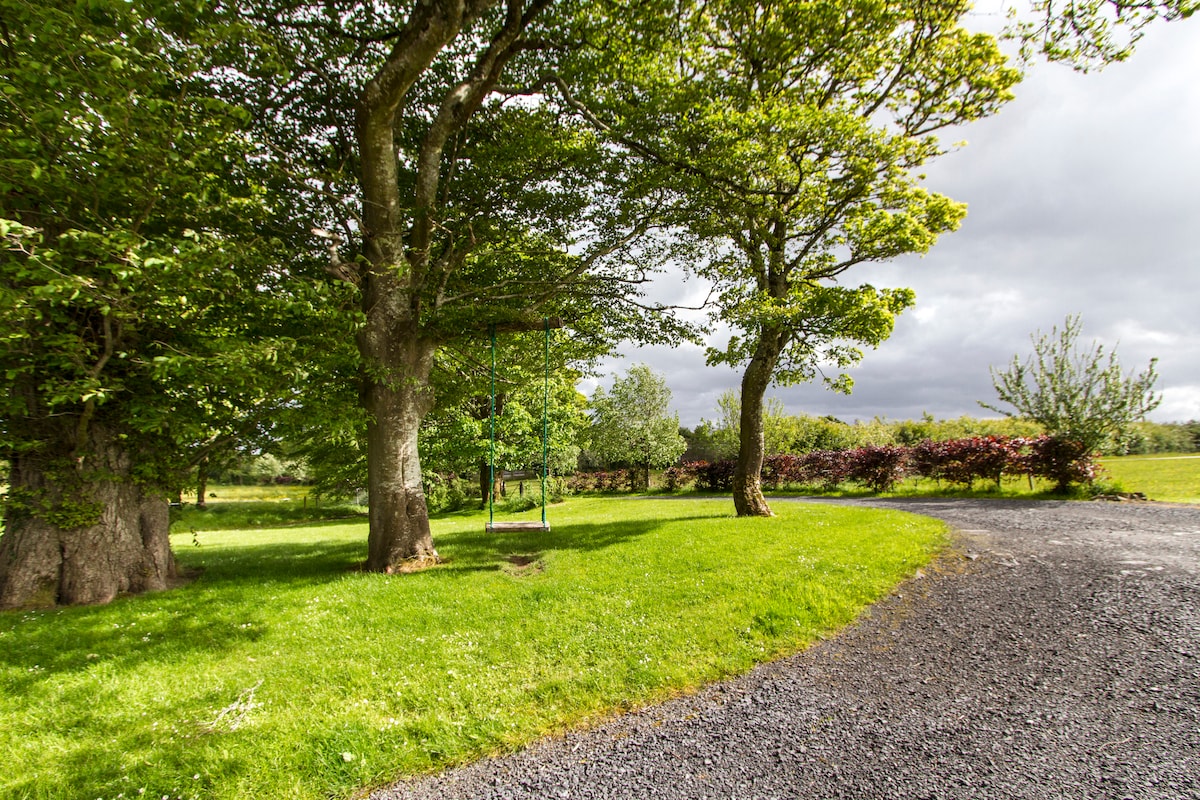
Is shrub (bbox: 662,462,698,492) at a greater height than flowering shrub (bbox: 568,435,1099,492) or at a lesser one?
lesser

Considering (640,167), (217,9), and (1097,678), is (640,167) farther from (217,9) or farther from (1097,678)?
(1097,678)

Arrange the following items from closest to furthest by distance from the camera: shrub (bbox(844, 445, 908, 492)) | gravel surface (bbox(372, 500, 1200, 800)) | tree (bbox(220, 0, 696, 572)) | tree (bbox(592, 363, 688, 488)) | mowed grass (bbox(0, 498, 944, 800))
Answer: gravel surface (bbox(372, 500, 1200, 800)), mowed grass (bbox(0, 498, 944, 800)), tree (bbox(220, 0, 696, 572)), shrub (bbox(844, 445, 908, 492)), tree (bbox(592, 363, 688, 488))

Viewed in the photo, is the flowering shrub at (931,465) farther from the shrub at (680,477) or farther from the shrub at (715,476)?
the shrub at (680,477)

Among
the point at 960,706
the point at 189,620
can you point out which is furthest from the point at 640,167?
the point at 189,620

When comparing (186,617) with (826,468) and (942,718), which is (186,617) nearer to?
(942,718)

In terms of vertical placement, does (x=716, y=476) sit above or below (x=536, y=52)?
below

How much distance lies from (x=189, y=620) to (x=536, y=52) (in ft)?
35.9

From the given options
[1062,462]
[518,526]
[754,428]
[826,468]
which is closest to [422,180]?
[518,526]

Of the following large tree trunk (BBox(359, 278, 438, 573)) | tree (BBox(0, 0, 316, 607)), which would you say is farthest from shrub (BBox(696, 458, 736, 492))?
tree (BBox(0, 0, 316, 607))

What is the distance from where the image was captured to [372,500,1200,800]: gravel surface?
3.33 metres

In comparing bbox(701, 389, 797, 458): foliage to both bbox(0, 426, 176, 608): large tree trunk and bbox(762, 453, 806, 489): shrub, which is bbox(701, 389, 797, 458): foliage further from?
bbox(0, 426, 176, 608): large tree trunk

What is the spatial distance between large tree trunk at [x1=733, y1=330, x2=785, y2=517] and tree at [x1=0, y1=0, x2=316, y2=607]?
9.86 meters

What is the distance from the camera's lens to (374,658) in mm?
5020

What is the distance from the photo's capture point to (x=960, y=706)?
414 centimetres
